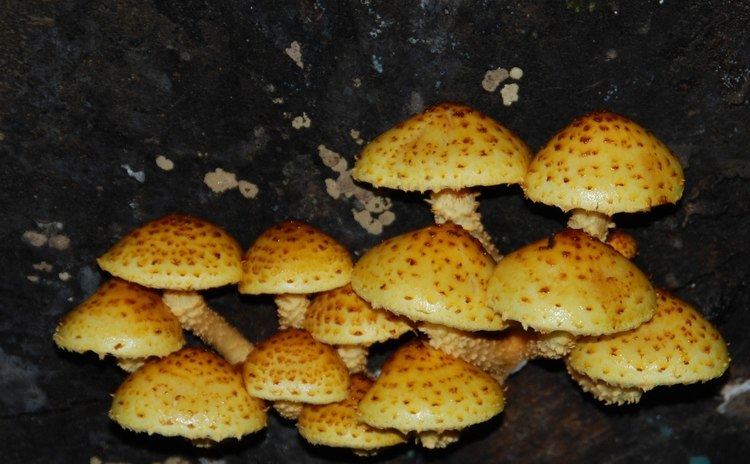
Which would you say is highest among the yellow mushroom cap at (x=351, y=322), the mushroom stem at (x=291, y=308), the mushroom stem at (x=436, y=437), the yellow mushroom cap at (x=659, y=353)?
the yellow mushroom cap at (x=659, y=353)

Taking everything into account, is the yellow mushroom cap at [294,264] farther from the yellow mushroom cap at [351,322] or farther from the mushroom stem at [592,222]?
the mushroom stem at [592,222]

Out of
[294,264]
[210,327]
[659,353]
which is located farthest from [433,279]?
[210,327]

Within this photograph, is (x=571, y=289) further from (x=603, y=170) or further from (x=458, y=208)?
(x=458, y=208)

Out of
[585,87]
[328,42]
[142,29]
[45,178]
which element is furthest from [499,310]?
[45,178]

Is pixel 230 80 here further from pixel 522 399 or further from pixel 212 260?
pixel 522 399

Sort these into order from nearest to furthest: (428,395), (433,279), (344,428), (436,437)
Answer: (433,279)
(428,395)
(344,428)
(436,437)

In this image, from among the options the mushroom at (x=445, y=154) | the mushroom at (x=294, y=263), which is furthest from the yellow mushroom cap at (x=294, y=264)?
the mushroom at (x=445, y=154)
